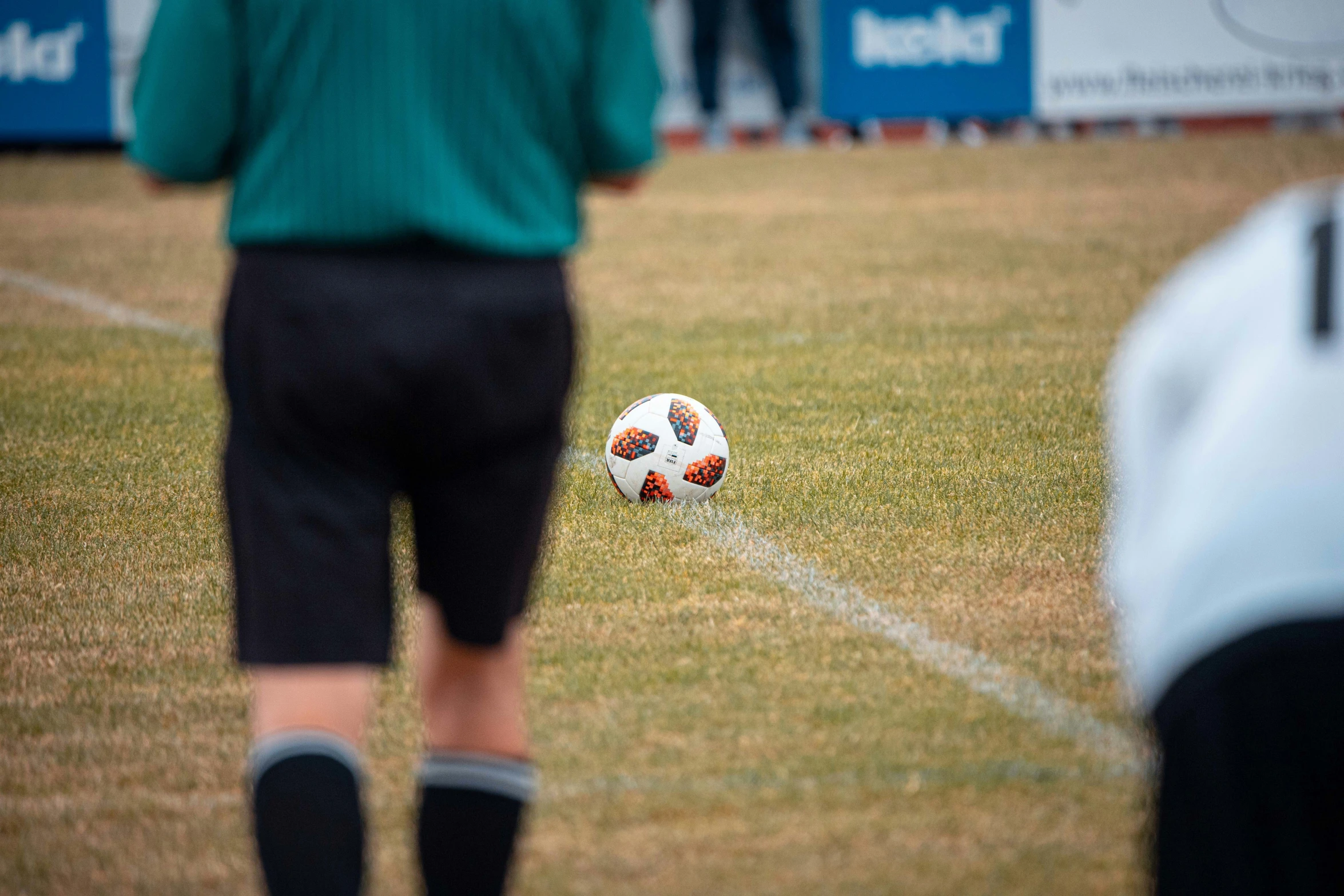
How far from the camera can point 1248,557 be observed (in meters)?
1.75

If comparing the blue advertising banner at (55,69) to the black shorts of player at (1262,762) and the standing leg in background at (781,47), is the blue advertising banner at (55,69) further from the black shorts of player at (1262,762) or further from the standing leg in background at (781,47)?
the black shorts of player at (1262,762)

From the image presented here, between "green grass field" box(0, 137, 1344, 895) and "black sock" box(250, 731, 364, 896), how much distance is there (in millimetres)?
732

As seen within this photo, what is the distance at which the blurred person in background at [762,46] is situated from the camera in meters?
17.5

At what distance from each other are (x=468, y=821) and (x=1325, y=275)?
142 cm

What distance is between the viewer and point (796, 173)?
54.9ft

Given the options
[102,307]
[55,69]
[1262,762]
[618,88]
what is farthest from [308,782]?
[55,69]

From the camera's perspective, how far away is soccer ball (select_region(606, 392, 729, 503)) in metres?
5.49

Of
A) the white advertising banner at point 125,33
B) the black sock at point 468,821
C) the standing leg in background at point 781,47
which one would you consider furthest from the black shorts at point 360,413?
the white advertising banner at point 125,33

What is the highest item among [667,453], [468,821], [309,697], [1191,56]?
[309,697]

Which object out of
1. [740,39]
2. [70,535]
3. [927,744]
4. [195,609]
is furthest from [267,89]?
[740,39]

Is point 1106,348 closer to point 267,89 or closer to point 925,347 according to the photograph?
point 925,347

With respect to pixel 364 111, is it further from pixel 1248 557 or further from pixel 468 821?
pixel 1248 557

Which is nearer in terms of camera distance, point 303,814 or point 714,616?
point 303,814

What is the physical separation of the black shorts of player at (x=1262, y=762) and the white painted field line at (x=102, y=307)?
772 centimetres
